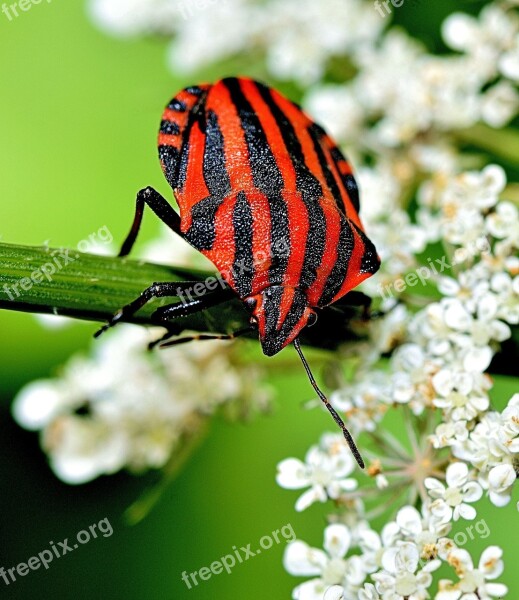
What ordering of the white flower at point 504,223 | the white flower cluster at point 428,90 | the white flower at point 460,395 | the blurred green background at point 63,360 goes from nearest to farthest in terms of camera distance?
the white flower at point 460,395 < the white flower at point 504,223 < the white flower cluster at point 428,90 < the blurred green background at point 63,360

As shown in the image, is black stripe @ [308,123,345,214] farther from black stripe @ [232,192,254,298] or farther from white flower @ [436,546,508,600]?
white flower @ [436,546,508,600]

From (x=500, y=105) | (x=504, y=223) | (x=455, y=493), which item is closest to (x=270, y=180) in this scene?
(x=504, y=223)

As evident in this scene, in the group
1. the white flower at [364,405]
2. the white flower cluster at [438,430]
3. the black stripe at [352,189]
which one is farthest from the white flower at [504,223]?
the white flower at [364,405]

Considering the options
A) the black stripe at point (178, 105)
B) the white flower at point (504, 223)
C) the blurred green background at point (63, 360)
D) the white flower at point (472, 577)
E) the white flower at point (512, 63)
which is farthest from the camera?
the blurred green background at point (63, 360)

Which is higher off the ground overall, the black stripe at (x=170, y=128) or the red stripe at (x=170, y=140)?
the black stripe at (x=170, y=128)

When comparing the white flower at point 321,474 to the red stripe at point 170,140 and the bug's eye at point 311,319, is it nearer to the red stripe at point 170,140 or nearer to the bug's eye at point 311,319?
the bug's eye at point 311,319

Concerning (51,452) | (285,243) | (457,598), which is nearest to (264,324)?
(285,243)

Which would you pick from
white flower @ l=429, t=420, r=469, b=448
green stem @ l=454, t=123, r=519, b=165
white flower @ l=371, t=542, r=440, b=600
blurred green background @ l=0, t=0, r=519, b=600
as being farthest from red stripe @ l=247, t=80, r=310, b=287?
blurred green background @ l=0, t=0, r=519, b=600

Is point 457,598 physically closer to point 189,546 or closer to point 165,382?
point 165,382
